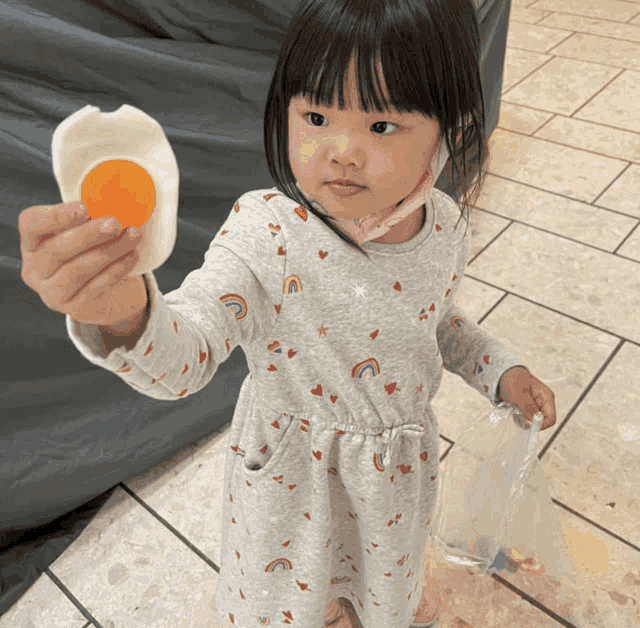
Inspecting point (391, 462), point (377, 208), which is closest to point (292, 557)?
point (391, 462)

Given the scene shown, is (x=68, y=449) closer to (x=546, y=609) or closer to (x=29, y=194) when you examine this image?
(x=29, y=194)

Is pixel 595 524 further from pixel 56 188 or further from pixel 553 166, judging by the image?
pixel 553 166

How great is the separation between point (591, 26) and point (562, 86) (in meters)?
0.81

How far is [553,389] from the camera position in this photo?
4.64ft

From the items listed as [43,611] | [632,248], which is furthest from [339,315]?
[632,248]

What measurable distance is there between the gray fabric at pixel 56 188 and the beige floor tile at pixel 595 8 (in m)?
2.82

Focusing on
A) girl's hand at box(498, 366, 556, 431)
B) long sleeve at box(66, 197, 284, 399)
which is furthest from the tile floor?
long sleeve at box(66, 197, 284, 399)

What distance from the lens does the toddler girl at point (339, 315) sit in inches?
18.9

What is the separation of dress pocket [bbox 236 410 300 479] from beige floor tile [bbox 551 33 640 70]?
279 cm

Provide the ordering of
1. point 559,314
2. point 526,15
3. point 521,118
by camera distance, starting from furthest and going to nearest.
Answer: point 526,15
point 521,118
point 559,314

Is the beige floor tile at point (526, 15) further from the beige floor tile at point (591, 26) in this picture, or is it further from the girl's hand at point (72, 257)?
the girl's hand at point (72, 257)

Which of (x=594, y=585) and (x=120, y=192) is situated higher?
(x=120, y=192)

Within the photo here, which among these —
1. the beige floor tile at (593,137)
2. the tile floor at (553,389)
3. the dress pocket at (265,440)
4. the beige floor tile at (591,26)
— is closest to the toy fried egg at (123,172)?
the dress pocket at (265,440)

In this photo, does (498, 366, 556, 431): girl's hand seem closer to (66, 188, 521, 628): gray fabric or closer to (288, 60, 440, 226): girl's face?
(66, 188, 521, 628): gray fabric
